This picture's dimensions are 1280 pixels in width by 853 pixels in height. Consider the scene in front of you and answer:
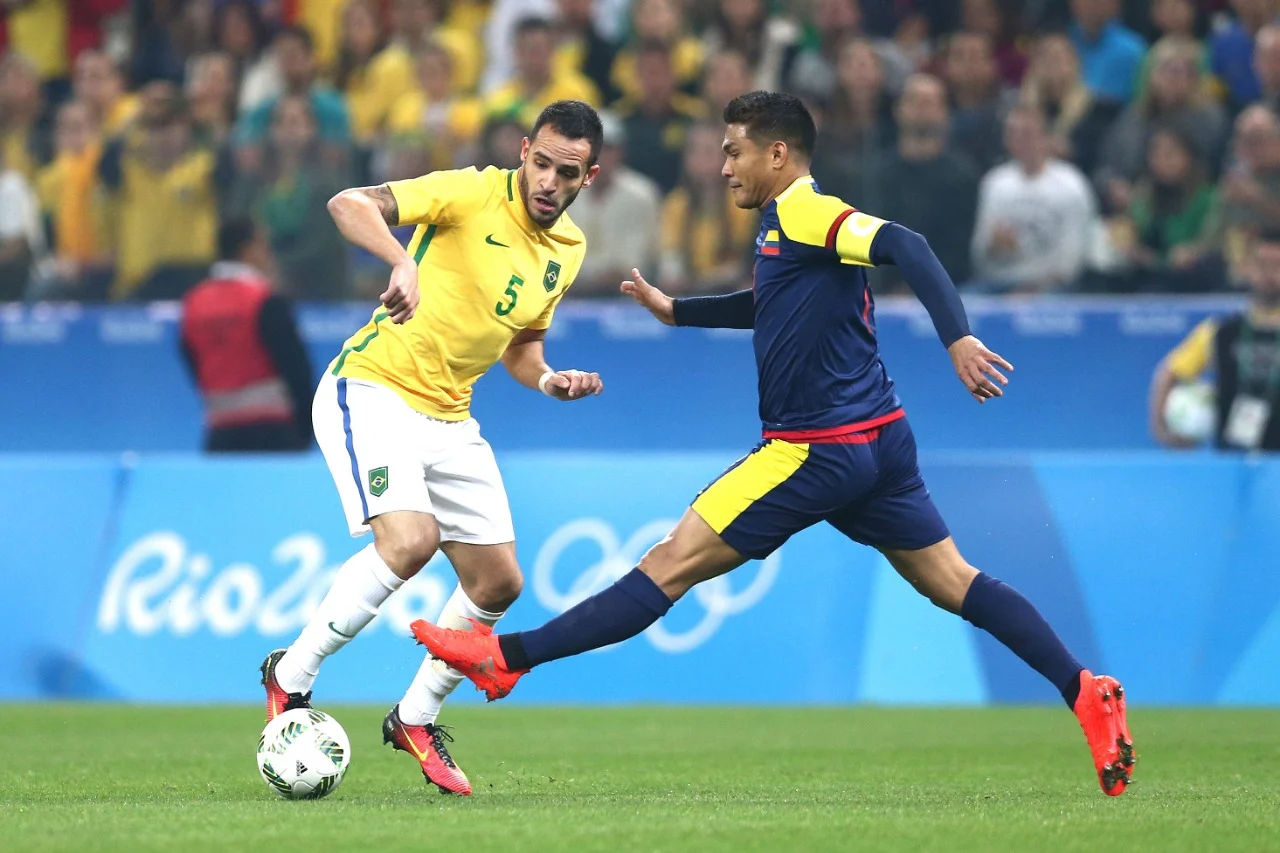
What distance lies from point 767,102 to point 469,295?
1363mm

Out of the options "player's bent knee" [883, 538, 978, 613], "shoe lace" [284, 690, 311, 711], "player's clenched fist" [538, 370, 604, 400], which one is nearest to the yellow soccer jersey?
"player's clenched fist" [538, 370, 604, 400]

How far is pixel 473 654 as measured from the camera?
6.91 metres

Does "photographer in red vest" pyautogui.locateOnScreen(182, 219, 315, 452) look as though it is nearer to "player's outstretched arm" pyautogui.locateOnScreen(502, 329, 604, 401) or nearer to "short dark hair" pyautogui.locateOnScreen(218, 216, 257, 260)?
"short dark hair" pyautogui.locateOnScreen(218, 216, 257, 260)

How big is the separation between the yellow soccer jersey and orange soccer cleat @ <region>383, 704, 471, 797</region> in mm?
1189

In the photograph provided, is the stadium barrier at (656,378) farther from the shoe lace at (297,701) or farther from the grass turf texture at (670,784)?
the shoe lace at (297,701)

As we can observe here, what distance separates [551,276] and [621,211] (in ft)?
20.3

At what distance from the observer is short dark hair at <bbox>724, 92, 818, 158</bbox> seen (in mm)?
7242

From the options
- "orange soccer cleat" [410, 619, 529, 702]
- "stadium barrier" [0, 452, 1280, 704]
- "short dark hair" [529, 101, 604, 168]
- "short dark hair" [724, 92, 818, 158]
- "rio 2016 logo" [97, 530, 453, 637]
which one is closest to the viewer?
"orange soccer cleat" [410, 619, 529, 702]

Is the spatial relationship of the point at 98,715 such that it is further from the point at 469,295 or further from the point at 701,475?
the point at 469,295

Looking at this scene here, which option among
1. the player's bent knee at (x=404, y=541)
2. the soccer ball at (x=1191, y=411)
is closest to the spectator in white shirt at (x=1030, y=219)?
the soccer ball at (x=1191, y=411)

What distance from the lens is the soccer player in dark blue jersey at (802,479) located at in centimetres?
698

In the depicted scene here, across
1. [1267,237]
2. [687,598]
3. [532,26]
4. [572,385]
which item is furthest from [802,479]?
[532,26]

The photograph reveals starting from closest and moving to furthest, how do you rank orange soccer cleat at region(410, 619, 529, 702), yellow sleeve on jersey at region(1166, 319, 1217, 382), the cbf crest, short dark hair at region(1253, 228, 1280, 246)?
orange soccer cleat at region(410, 619, 529, 702)
the cbf crest
short dark hair at region(1253, 228, 1280, 246)
yellow sleeve on jersey at region(1166, 319, 1217, 382)

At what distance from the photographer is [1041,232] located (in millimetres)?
13828
